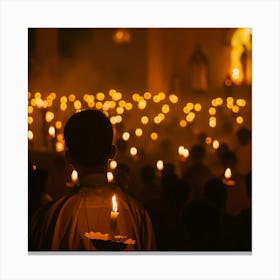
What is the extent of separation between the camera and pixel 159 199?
1.81 meters

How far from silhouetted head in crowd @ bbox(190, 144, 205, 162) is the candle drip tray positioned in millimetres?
403

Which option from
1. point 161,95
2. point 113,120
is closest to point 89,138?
point 113,120

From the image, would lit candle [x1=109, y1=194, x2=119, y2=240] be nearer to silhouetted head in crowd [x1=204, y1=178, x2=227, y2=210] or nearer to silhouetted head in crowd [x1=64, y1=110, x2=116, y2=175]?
silhouetted head in crowd [x1=64, y1=110, x2=116, y2=175]

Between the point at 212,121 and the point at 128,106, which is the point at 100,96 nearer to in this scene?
the point at 128,106

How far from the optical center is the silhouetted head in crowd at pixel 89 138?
1.82 metres

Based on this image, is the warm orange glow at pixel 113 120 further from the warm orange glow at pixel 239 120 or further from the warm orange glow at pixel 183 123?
the warm orange glow at pixel 239 120

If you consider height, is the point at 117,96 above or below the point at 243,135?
above

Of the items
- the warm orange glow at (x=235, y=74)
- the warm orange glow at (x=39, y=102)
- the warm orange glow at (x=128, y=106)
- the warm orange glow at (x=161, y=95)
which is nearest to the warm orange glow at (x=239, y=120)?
the warm orange glow at (x=235, y=74)

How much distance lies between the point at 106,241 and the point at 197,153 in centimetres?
49
